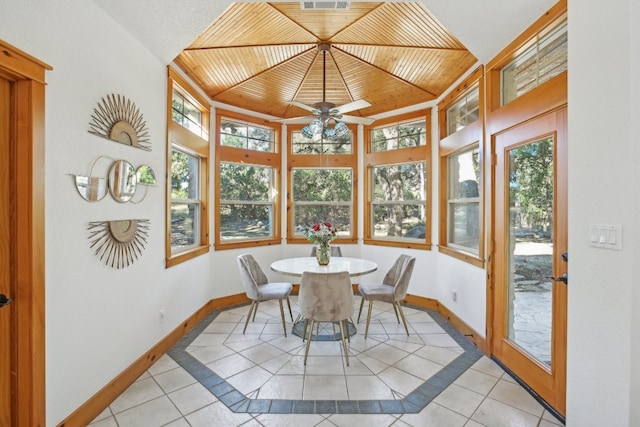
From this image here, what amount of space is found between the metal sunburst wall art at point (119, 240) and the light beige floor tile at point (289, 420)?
1513 mm

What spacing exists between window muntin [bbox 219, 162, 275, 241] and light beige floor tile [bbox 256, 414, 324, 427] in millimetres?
2734

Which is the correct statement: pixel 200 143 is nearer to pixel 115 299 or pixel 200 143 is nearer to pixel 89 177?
pixel 89 177

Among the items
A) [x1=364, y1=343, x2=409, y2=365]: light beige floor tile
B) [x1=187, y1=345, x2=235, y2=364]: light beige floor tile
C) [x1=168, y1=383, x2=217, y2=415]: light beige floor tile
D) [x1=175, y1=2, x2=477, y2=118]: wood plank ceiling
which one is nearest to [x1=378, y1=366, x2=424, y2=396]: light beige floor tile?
[x1=364, y1=343, x2=409, y2=365]: light beige floor tile

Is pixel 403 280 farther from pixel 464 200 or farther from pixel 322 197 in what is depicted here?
pixel 322 197

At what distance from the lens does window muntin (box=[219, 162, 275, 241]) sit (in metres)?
4.29

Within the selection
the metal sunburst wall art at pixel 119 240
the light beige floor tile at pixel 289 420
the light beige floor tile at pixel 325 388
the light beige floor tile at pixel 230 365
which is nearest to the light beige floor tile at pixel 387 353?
the light beige floor tile at pixel 325 388

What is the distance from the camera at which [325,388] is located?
2.25 m

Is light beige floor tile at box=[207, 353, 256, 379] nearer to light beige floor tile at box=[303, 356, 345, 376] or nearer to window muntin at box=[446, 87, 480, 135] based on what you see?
light beige floor tile at box=[303, 356, 345, 376]

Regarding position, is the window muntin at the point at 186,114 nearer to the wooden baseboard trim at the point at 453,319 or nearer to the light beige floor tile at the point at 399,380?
the light beige floor tile at the point at 399,380

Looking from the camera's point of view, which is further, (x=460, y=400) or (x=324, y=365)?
(x=324, y=365)

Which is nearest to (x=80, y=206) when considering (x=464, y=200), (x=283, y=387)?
(x=283, y=387)

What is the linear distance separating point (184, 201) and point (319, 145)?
7.62 ft
